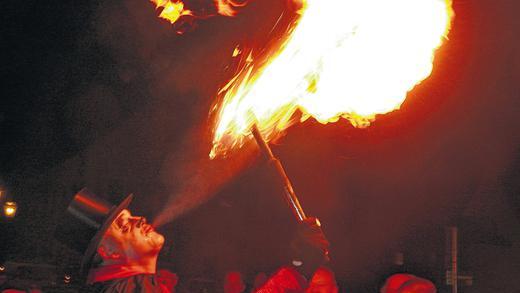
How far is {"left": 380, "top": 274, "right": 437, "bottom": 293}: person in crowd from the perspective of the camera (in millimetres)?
5223

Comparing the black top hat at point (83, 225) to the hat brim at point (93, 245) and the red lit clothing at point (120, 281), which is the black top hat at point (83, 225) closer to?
the hat brim at point (93, 245)

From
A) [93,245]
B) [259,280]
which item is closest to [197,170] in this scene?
[259,280]

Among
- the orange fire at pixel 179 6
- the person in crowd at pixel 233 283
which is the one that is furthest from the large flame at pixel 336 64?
the person in crowd at pixel 233 283

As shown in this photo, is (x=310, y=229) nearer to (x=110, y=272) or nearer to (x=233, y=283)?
(x=110, y=272)

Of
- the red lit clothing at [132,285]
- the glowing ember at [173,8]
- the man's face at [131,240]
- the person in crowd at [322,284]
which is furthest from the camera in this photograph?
the glowing ember at [173,8]

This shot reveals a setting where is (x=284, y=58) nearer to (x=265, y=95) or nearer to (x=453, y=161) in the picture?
(x=265, y=95)

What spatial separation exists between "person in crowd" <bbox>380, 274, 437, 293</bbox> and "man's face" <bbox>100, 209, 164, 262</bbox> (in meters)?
2.82

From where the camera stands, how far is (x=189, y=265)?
8.22 meters

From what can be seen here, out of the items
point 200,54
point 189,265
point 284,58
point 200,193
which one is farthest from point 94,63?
point 284,58

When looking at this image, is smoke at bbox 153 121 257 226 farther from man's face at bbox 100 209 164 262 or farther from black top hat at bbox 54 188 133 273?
black top hat at bbox 54 188 133 273

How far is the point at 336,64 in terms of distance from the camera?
133 inches

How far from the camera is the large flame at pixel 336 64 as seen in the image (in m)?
3.32

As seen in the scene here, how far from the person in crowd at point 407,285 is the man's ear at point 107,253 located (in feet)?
10.2

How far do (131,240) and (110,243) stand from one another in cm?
19
